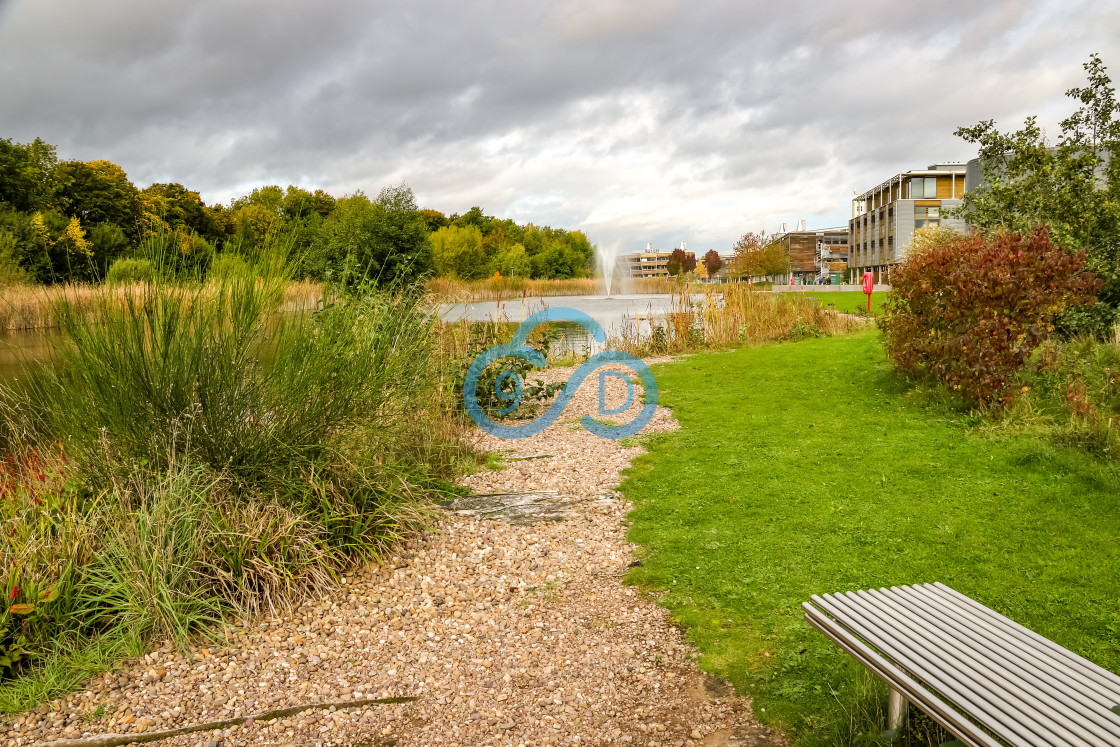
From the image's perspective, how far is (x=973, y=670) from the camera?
2301mm

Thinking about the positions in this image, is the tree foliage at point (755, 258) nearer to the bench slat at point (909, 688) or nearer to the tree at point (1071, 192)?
the tree at point (1071, 192)

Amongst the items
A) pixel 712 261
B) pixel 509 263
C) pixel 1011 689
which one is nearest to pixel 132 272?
pixel 1011 689

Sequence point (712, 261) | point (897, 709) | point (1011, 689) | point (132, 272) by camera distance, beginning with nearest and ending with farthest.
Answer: point (1011, 689) → point (897, 709) → point (132, 272) → point (712, 261)

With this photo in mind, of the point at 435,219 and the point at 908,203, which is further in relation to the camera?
the point at 435,219

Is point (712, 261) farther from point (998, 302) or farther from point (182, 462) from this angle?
point (182, 462)

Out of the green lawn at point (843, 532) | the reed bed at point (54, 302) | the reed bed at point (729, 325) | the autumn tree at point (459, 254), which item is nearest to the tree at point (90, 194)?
the autumn tree at point (459, 254)

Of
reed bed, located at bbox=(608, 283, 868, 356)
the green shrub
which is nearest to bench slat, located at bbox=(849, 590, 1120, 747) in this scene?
the green shrub

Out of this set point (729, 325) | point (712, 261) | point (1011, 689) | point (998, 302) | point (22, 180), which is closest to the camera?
point (1011, 689)

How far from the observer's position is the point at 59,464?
422 cm

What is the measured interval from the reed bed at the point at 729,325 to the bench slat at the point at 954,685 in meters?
13.5

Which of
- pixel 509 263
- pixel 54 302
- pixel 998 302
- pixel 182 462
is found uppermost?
pixel 509 263

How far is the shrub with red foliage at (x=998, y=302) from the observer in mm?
7188

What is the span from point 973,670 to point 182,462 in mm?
3905

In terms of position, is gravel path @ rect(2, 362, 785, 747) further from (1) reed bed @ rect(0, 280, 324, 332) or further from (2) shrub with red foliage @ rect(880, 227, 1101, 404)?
(2) shrub with red foliage @ rect(880, 227, 1101, 404)
